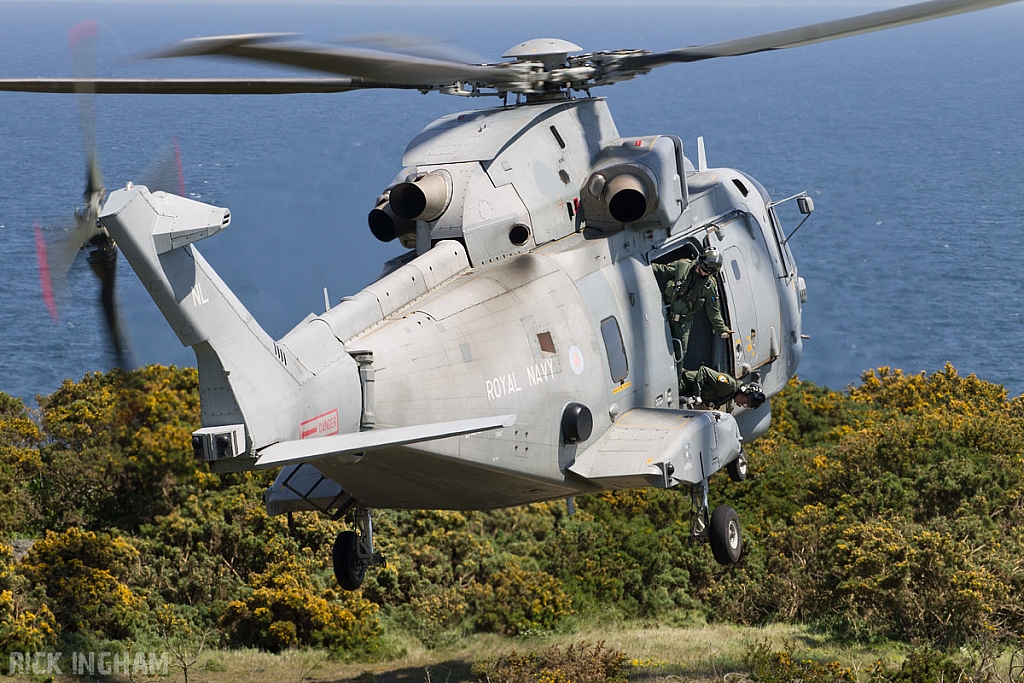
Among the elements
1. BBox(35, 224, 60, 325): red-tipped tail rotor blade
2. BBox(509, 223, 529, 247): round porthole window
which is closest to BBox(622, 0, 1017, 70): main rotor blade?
BBox(509, 223, 529, 247): round porthole window

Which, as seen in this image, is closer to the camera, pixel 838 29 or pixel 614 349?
pixel 838 29

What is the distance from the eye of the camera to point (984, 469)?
863 inches

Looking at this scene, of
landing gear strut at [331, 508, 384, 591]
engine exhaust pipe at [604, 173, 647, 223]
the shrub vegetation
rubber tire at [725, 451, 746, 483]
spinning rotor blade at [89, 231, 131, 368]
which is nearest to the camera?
spinning rotor blade at [89, 231, 131, 368]

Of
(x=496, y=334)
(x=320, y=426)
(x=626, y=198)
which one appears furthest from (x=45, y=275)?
(x=626, y=198)

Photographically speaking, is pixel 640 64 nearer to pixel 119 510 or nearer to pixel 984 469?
pixel 984 469

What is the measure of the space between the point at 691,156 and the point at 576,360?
6821 cm

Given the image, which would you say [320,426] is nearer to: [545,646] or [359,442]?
[359,442]

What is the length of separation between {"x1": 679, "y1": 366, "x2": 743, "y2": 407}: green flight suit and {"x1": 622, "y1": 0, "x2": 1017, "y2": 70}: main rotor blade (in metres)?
4.11

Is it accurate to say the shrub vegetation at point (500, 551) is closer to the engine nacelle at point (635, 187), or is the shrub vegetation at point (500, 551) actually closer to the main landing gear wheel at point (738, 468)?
the main landing gear wheel at point (738, 468)

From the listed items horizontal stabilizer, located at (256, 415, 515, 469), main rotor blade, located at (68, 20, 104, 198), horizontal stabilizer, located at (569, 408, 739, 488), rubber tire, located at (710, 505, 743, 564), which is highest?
main rotor blade, located at (68, 20, 104, 198)

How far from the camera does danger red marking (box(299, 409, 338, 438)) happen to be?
1007 centimetres

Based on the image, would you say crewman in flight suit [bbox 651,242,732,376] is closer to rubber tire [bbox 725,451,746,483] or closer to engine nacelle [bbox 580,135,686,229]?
engine nacelle [bbox 580,135,686,229]

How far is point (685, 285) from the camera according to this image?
1495 cm

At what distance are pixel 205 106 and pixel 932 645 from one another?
58195mm
